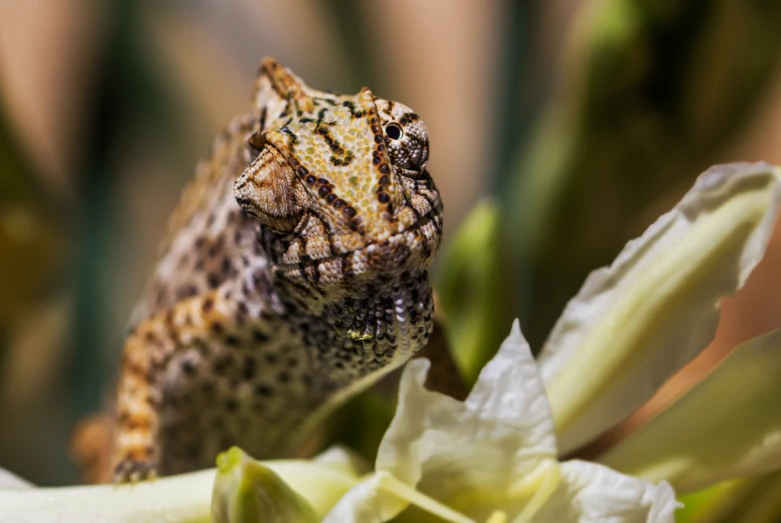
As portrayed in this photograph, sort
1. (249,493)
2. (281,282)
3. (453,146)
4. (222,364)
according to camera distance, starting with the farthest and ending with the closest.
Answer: (453,146)
(222,364)
(281,282)
(249,493)

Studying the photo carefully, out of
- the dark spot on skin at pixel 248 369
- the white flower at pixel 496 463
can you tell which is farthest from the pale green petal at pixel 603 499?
the dark spot on skin at pixel 248 369

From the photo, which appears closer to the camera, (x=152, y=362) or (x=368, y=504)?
(x=368, y=504)

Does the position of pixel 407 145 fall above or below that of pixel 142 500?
above

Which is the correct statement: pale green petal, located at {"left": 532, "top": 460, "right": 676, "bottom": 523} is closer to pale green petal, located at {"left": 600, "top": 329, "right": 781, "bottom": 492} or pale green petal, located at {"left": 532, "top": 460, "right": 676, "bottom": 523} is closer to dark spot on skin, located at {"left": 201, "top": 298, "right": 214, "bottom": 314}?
pale green petal, located at {"left": 600, "top": 329, "right": 781, "bottom": 492}

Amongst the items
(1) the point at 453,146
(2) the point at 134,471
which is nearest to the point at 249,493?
(2) the point at 134,471

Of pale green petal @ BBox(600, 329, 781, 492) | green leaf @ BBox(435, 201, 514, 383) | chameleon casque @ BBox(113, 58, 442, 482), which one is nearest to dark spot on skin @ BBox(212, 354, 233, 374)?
→ chameleon casque @ BBox(113, 58, 442, 482)

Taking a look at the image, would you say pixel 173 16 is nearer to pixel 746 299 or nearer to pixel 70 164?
pixel 70 164

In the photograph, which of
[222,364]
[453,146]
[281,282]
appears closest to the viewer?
[281,282]

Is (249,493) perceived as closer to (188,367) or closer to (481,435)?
(481,435)
